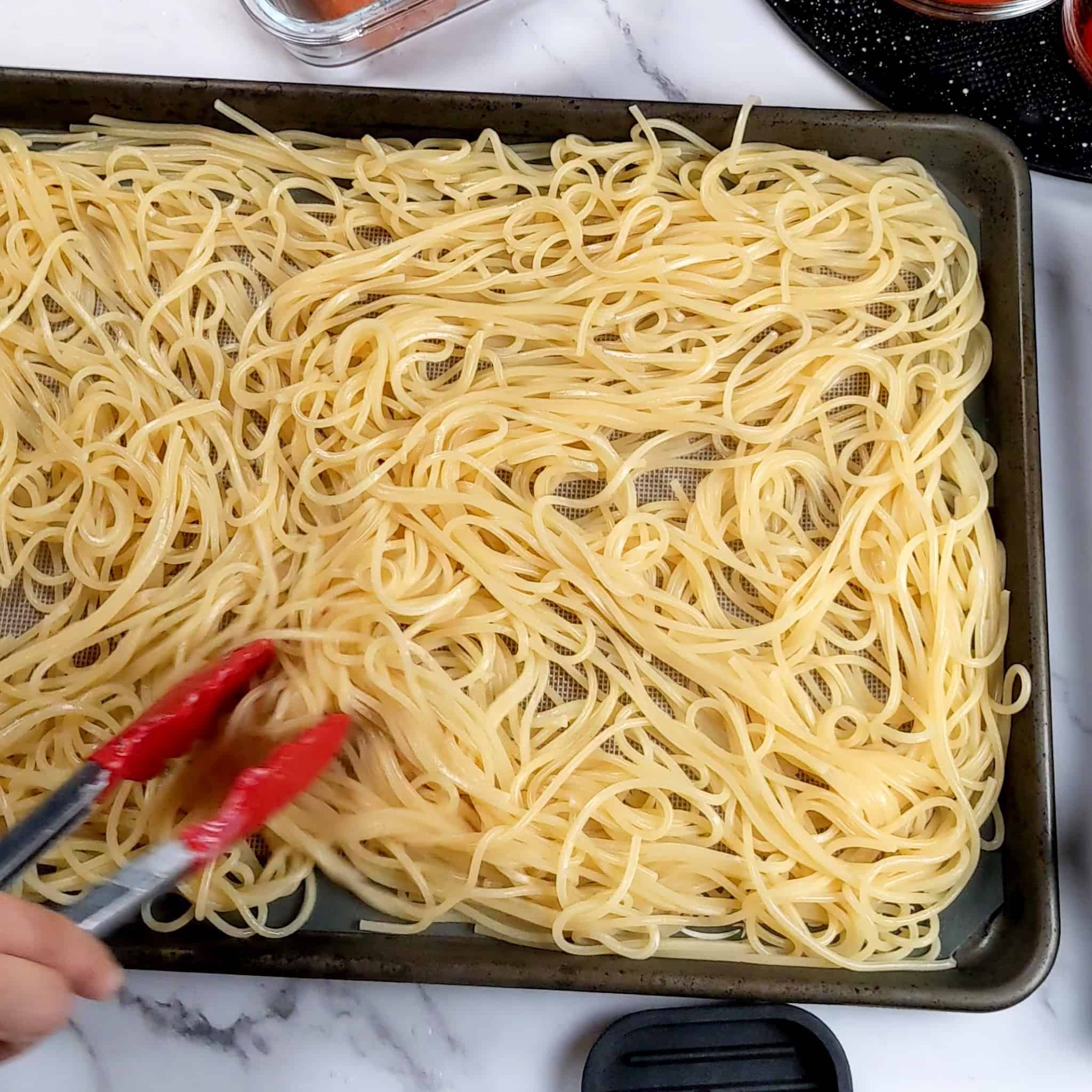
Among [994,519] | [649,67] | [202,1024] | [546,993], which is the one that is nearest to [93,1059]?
[202,1024]

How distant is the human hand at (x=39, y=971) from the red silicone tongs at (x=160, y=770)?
146mm

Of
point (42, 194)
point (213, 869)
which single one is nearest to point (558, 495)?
point (213, 869)

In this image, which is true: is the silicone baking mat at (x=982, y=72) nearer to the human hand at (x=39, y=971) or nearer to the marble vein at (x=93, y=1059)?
the human hand at (x=39, y=971)

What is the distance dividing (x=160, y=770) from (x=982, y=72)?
1.49 m

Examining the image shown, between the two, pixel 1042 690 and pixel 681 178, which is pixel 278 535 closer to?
pixel 681 178

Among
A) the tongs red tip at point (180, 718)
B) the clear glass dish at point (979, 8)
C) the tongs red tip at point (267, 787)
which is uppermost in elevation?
the clear glass dish at point (979, 8)

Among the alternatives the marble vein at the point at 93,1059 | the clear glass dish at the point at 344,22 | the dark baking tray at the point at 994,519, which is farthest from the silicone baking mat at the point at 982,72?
the marble vein at the point at 93,1059

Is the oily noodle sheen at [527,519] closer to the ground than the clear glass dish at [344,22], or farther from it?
closer to the ground

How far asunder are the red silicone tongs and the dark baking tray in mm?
213

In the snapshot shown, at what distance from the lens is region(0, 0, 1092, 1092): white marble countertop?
125 cm

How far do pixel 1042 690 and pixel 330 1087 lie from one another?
3.37ft

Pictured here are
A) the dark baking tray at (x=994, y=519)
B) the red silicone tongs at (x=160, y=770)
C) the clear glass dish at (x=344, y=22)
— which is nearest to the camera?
the red silicone tongs at (x=160, y=770)

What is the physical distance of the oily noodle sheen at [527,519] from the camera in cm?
121

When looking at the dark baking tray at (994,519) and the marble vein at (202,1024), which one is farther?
the marble vein at (202,1024)
